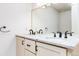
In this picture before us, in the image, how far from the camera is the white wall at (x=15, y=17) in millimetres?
2232

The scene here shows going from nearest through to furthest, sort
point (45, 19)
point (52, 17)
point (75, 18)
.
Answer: point (75, 18) < point (52, 17) < point (45, 19)

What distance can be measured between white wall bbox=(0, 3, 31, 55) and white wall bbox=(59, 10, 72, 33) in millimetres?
764

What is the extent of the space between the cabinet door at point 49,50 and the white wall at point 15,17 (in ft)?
3.24

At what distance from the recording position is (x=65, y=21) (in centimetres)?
192

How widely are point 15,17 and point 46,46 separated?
48.7 inches

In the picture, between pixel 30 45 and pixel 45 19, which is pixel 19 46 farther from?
pixel 45 19

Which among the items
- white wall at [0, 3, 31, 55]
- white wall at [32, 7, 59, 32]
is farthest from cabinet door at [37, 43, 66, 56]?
white wall at [0, 3, 31, 55]

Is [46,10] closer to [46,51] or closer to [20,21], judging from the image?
[20,21]

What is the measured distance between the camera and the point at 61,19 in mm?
1990

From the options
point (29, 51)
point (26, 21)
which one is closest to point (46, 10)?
point (26, 21)

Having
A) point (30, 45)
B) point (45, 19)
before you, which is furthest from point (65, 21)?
point (30, 45)

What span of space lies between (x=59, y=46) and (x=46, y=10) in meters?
1.24

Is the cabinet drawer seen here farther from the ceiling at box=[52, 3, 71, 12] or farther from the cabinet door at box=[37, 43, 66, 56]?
the ceiling at box=[52, 3, 71, 12]

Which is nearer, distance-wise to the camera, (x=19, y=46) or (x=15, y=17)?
(x=19, y=46)
